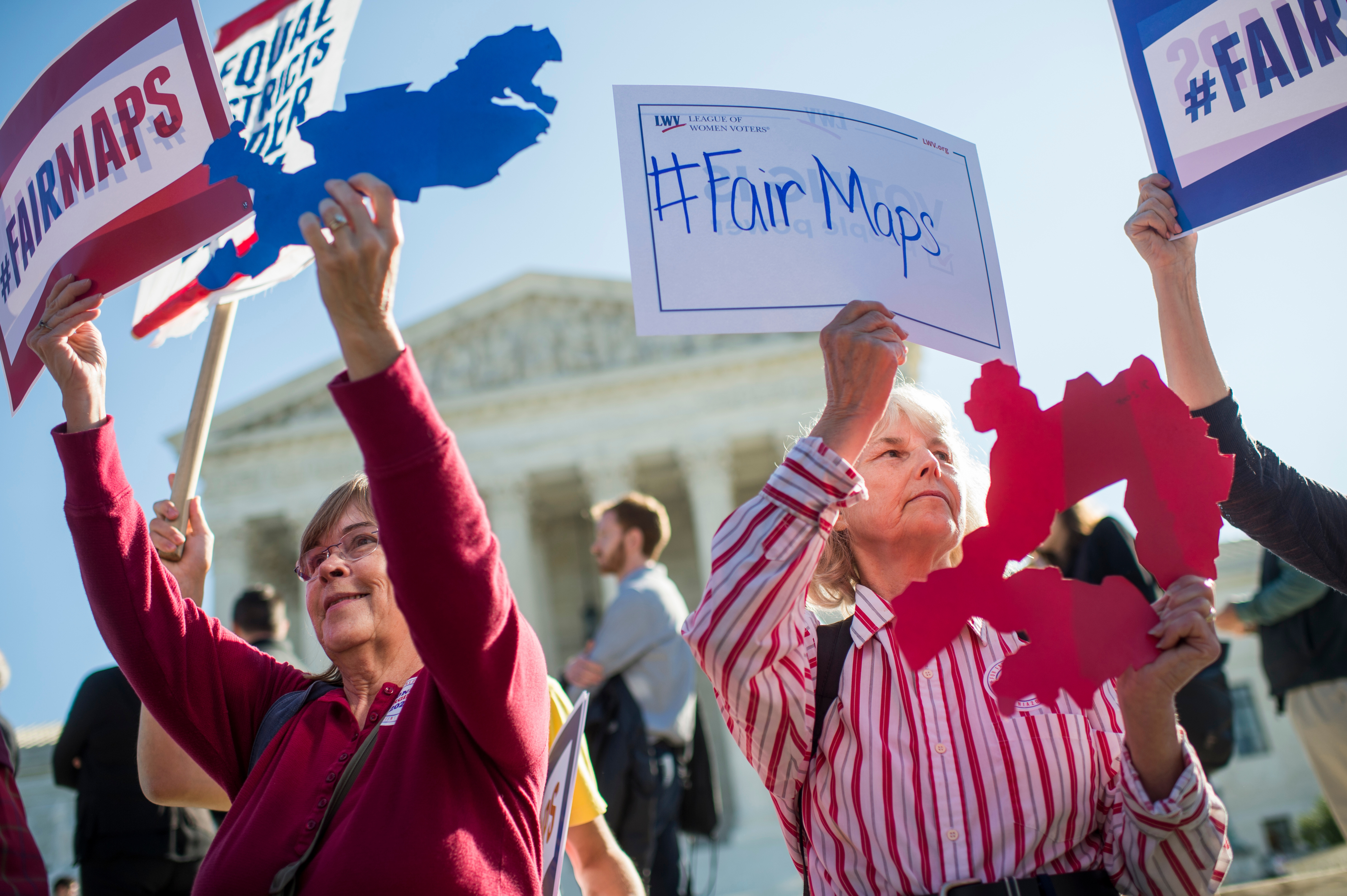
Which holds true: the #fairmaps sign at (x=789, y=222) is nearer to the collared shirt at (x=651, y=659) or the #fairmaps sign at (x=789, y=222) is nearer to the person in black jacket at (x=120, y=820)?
the collared shirt at (x=651, y=659)

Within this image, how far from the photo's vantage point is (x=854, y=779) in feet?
5.94

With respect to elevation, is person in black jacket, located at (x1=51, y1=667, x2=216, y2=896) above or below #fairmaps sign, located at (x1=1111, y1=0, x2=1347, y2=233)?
below

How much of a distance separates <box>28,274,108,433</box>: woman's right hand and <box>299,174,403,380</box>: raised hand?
29.9 inches

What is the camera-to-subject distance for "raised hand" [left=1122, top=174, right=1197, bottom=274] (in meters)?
2.20

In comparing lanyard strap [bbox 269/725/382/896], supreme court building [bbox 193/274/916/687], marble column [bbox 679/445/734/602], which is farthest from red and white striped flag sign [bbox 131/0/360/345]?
supreme court building [bbox 193/274/916/687]

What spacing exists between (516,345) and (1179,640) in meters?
24.7

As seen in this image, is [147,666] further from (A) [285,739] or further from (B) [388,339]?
(B) [388,339]

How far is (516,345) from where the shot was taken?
25.7 meters

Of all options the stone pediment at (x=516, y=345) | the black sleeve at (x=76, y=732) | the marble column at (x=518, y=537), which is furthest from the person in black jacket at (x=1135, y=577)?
the stone pediment at (x=516, y=345)

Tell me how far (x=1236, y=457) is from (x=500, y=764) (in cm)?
156

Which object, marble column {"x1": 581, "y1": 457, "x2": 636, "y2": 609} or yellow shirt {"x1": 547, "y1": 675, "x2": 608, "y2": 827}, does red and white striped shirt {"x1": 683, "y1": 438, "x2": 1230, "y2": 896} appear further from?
marble column {"x1": 581, "y1": 457, "x2": 636, "y2": 609}

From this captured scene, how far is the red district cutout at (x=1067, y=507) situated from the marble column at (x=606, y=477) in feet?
72.8

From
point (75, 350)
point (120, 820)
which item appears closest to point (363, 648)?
point (75, 350)

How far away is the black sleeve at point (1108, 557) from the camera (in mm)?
4012
